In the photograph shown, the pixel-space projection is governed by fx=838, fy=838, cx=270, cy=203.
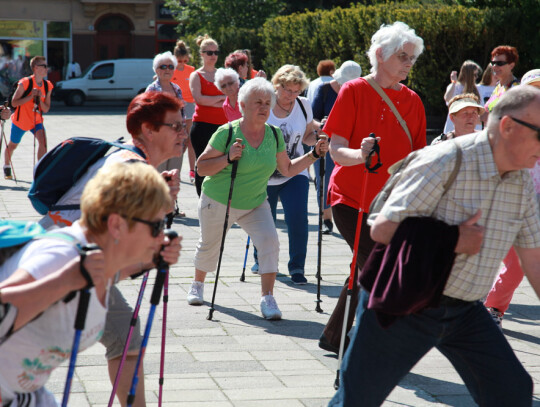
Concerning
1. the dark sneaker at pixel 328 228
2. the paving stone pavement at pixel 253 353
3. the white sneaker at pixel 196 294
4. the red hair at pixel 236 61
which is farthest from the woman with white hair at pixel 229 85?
the white sneaker at pixel 196 294

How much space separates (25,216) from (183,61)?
14.2 ft

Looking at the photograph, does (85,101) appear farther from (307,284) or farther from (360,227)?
(360,227)

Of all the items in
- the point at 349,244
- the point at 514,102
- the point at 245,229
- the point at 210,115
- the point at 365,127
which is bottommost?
the point at 245,229

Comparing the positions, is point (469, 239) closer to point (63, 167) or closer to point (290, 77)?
point (63, 167)

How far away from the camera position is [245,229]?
6.80m

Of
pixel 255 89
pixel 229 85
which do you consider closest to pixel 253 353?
pixel 255 89

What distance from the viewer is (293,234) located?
26.4 ft

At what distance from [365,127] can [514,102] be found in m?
1.95

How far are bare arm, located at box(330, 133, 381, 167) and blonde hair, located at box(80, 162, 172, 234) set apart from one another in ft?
6.89

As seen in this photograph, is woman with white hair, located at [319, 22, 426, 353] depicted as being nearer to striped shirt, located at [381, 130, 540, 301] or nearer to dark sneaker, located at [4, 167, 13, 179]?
striped shirt, located at [381, 130, 540, 301]

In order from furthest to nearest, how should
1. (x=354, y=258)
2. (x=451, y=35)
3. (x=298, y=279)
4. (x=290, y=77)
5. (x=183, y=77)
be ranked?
(x=451, y=35) < (x=183, y=77) < (x=290, y=77) < (x=298, y=279) < (x=354, y=258)

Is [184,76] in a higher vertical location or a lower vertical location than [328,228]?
higher

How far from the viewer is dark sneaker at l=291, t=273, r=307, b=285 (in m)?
7.79

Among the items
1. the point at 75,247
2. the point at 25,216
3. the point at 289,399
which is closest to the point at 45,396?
the point at 75,247
